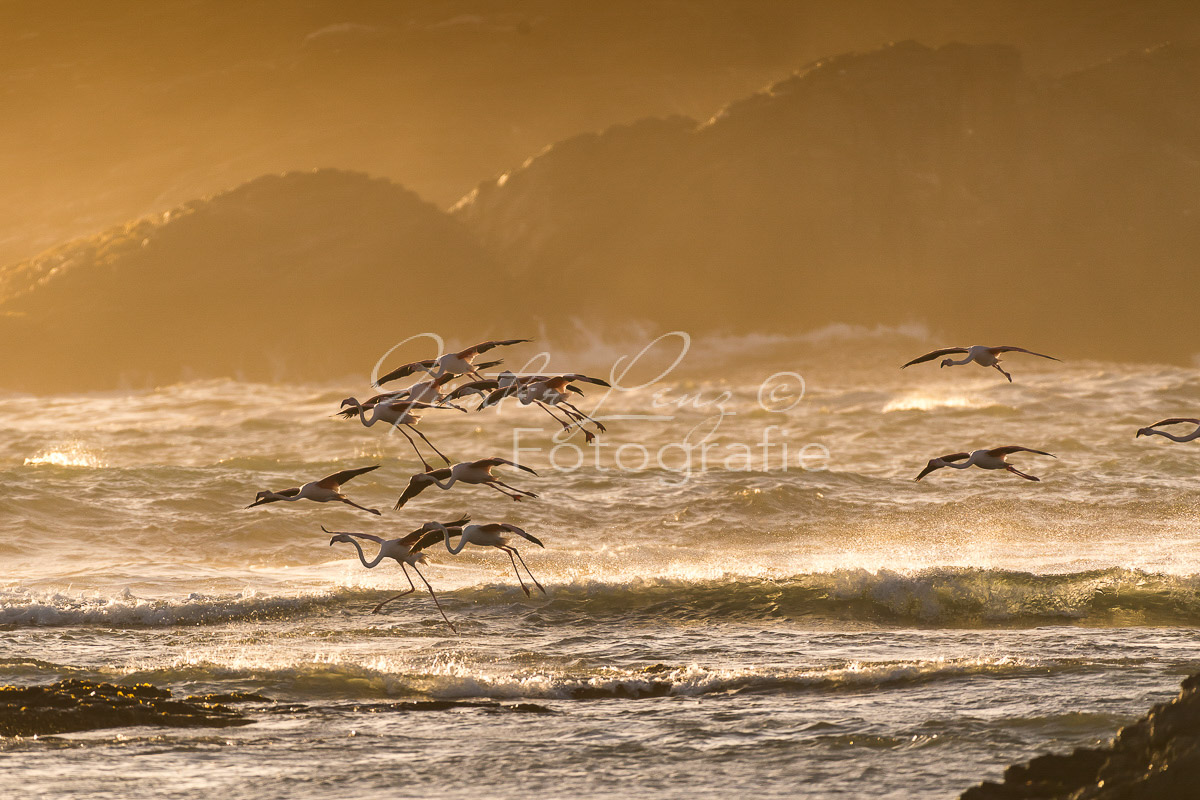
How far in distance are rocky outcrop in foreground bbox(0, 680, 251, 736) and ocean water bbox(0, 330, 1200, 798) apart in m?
0.23

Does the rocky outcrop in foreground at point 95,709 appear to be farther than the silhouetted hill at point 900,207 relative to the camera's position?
No

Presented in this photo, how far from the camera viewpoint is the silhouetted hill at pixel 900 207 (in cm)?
8050

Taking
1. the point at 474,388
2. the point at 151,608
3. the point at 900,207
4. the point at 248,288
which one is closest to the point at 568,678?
the point at 474,388

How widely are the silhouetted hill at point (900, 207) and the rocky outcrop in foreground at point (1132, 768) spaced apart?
221 feet

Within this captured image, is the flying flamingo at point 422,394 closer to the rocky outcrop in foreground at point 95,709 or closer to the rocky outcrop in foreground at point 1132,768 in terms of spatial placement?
the rocky outcrop in foreground at point 95,709

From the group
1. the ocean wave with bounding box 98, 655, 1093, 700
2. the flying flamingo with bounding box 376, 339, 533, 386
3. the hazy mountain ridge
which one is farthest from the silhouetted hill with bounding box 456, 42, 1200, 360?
the flying flamingo with bounding box 376, 339, 533, 386

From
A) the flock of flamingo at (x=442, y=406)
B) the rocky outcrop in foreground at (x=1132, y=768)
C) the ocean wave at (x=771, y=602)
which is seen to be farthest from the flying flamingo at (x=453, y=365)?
the ocean wave at (x=771, y=602)

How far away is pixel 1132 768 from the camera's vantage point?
6.88 meters

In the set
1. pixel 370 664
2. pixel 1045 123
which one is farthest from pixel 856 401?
pixel 1045 123

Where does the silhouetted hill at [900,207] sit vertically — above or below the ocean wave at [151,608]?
above

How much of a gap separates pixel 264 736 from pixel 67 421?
31.5 m

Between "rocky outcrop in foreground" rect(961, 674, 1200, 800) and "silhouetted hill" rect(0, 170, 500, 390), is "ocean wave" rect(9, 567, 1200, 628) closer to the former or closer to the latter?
"rocky outcrop in foreground" rect(961, 674, 1200, 800)

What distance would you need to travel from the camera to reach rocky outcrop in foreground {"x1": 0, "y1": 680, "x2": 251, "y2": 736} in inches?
371

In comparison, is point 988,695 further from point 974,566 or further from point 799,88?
point 799,88
